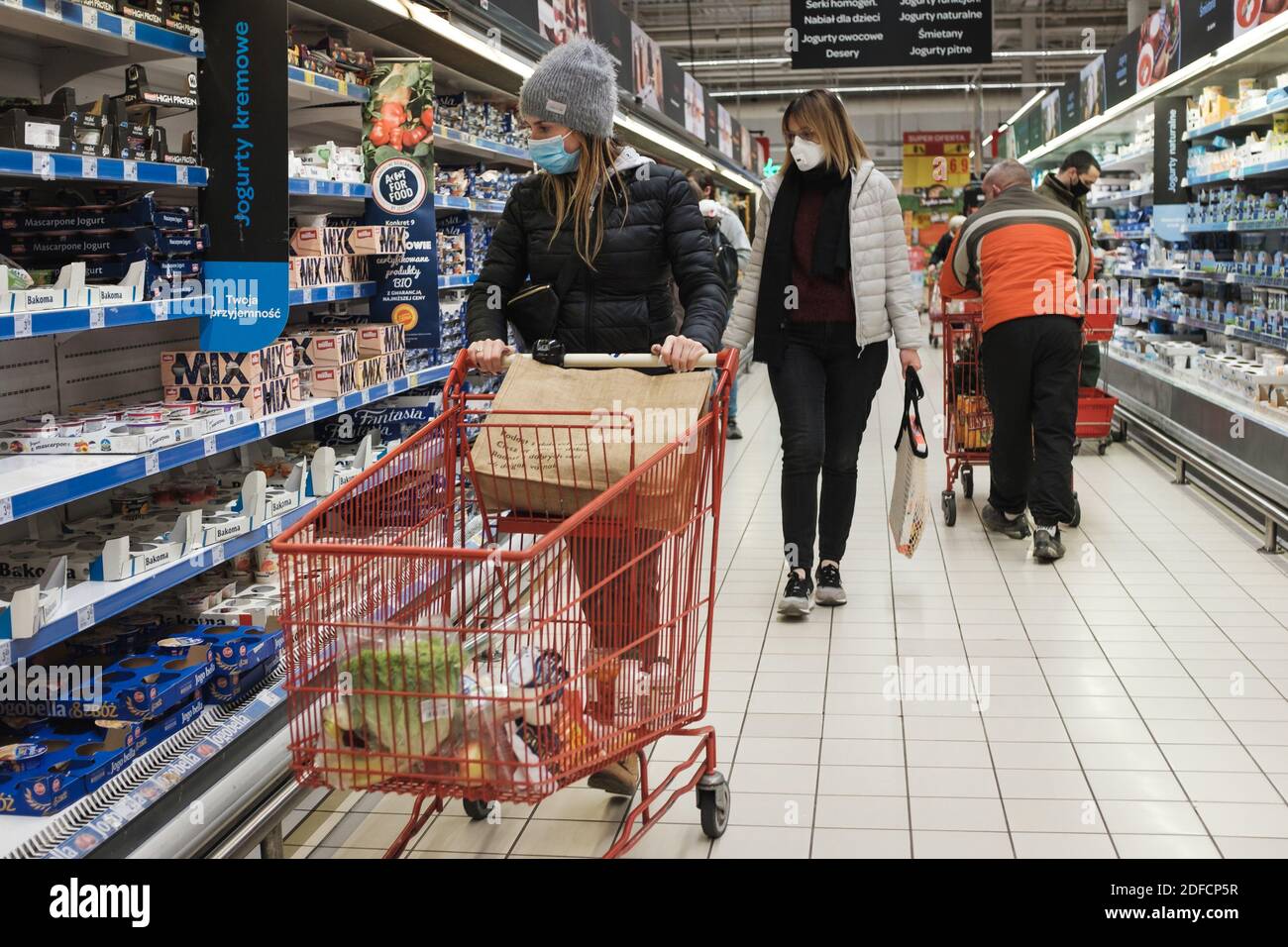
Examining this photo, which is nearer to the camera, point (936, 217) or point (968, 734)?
point (968, 734)

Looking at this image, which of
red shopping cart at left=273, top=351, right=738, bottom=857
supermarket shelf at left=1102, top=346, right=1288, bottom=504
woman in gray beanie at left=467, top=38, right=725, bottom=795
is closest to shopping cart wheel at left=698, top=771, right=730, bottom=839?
red shopping cart at left=273, top=351, right=738, bottom=857

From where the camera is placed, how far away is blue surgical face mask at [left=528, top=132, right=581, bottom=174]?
10.3ft

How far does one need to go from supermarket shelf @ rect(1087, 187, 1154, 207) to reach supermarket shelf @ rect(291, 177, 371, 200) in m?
8.16

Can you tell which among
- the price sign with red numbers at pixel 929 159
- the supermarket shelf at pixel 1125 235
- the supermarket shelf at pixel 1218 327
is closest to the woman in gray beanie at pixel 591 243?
the supermarket shelf at pixel 1218 327

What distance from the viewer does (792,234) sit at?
467 cm

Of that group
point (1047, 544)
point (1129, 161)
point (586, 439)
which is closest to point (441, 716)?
point (586, 439)

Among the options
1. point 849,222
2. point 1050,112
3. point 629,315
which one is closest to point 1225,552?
point 849,222

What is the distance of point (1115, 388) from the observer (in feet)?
32.3

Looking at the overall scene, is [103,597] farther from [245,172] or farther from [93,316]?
[245,172]

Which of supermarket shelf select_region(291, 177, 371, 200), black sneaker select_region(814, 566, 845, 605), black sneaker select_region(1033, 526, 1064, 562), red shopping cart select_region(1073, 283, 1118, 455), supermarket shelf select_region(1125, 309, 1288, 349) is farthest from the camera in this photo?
supermarket shelf select_region(1125, 309, 1288, 349)

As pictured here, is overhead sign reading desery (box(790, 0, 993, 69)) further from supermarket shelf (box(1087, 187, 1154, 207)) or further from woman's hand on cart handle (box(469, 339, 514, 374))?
woman's hand on cart handle (box(469, 339, 514, 374))
